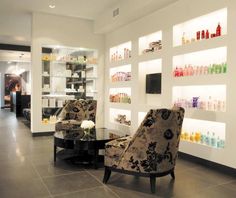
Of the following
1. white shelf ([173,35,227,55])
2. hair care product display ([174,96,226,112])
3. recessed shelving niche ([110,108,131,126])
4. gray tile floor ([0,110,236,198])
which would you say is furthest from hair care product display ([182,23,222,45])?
recessed shelving niche ([110,108,131,126])

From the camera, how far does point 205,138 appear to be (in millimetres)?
4293

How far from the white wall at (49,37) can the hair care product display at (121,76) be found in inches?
44.4

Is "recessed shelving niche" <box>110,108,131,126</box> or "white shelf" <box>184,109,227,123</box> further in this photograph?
"recessed shelving niche" <box>110,108,131,126</box>

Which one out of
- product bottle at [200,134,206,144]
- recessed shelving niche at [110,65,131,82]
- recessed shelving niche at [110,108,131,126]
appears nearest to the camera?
product bottle at [200,134,206,144]

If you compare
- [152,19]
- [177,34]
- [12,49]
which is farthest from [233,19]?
[12,49]

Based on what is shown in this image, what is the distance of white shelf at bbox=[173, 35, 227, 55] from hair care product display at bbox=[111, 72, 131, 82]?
1.98 meters

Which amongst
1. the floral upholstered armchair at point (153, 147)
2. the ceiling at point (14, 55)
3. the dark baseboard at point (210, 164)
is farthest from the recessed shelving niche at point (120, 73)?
the ceiling at point (14, 55)

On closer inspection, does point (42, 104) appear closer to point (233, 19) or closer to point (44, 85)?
point (44, 85)

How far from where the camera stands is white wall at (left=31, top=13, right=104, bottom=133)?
6598 millimetres

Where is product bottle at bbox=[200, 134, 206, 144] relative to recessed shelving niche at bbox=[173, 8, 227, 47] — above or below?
below

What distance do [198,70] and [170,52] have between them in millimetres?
764

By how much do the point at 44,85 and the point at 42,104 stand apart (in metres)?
0.53

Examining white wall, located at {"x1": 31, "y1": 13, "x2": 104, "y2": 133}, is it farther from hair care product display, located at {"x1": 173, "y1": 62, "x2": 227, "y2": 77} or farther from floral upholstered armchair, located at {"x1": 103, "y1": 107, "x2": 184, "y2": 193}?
floral upholstered armchair, located at {"x1": 103, "y1": 107, "x2": 184, "y2": 193}

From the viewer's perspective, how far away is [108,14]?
6379 millimetres
